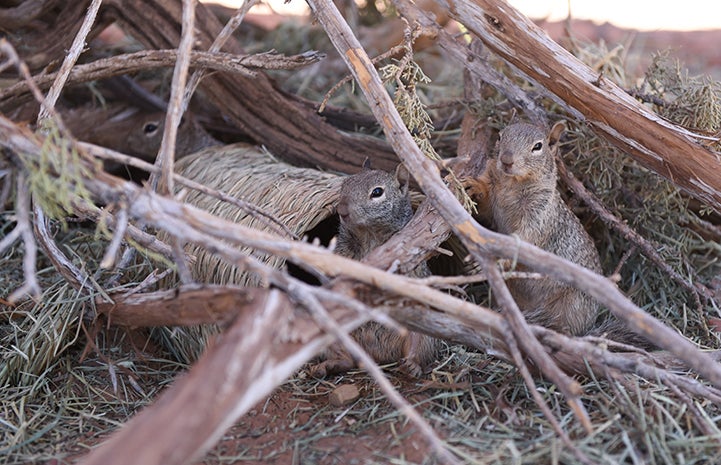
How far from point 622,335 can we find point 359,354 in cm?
223

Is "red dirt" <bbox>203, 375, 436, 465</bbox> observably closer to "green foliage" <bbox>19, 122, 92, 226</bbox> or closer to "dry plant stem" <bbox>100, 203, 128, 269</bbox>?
"dry plant stem" <bbox>100, 203, 128, 269</bbox>

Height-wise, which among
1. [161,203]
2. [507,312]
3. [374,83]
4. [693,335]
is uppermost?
[374,83]

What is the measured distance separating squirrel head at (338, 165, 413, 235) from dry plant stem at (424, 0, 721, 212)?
3.03 ft

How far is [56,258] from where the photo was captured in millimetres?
3896

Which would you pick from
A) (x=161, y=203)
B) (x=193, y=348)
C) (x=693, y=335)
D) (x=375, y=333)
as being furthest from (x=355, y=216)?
(x=693, y=335)

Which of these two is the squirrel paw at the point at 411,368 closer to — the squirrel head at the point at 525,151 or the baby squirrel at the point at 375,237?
the baby squirrel at the point at 375,237

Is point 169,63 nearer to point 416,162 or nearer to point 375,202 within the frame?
point 375,202

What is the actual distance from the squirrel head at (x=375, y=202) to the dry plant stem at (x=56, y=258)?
139 centimetres

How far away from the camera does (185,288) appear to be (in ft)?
9.90

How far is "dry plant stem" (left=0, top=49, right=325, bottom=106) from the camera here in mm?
4410

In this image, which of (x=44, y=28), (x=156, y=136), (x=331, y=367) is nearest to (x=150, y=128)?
(x=156, y=136)

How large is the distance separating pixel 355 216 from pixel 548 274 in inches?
51.4

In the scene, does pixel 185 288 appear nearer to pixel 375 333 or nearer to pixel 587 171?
pixel 375 333

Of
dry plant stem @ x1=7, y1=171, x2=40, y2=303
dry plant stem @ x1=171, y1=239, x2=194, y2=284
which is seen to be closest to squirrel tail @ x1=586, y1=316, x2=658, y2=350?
dry plant stem @ x1=171, y1=239, x2=194, y2=284
